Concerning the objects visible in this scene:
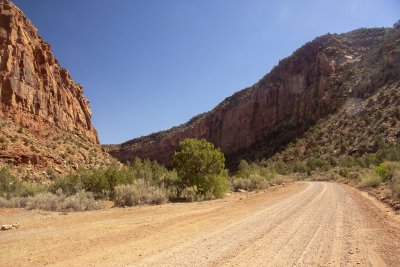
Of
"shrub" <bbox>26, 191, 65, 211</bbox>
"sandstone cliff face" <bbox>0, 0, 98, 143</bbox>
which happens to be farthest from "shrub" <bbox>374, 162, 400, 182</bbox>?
"sandstone cliff face" <bbox>0, 0, 98, 143</bbox>

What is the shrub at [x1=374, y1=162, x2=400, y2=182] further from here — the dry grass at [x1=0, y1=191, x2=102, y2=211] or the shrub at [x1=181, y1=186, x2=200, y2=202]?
the dry grass at [x1=0, y1=191, x2=102, y2=211]

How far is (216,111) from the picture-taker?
122562mm

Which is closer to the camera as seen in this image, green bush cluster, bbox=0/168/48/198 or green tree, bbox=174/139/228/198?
green bush cluster, bbox=0/168/48/198

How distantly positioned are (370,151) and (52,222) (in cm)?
5031

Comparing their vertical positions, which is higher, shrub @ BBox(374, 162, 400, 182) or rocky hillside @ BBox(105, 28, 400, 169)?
rocky hillside @ BBox(105, 28, 400, 169)

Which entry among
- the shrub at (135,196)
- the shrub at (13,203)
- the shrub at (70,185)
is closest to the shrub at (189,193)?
the shrub at (135,196)

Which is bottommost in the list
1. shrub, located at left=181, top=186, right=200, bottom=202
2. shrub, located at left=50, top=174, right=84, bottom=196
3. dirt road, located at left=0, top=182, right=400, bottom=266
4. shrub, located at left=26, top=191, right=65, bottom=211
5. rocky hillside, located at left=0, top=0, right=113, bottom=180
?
dirt road, located at left=0, top=182, right=400, bottom=266

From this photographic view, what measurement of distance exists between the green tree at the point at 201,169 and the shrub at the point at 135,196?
3758 millimetres

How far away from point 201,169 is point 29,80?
3325cm

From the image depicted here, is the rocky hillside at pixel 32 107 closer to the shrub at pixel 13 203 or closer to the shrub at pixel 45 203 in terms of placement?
the shrub at pixel 13 203

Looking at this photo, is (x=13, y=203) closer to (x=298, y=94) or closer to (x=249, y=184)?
(x=249, y=184)

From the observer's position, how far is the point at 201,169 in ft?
81.9

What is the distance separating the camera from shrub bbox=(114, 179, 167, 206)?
18.5 metres

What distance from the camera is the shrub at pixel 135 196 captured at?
1855 cm
